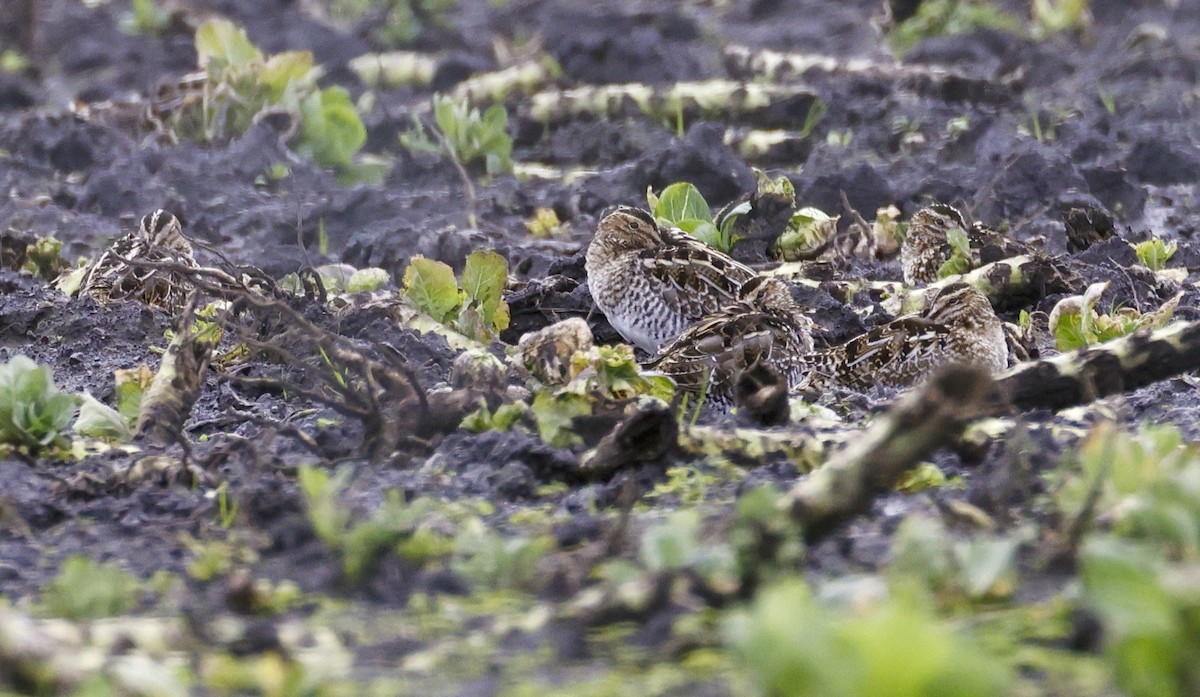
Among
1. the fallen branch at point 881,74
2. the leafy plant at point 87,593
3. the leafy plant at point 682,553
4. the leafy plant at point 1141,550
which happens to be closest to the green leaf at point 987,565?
the leafy plant at point 1141,550

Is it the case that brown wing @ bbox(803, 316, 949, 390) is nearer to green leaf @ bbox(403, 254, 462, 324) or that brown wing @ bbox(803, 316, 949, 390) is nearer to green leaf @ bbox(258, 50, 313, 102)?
green leaf @ bbox(403, 254, 462, 324)

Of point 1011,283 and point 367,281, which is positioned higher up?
point 367,281

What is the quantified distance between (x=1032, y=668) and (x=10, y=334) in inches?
185

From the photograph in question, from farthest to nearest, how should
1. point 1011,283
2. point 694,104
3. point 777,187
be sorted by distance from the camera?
point 694,104 → point 777,187 → point 1011,283

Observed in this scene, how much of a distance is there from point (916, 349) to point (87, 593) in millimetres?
3454

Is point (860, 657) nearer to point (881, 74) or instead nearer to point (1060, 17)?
point (881, 74)

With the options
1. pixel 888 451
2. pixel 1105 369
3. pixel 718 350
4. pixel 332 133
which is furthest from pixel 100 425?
pixel 332 133

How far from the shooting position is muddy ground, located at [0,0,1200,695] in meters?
3.19

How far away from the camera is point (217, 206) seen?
9008mm

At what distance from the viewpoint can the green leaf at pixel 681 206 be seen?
714 cm

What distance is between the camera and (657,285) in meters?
6.29

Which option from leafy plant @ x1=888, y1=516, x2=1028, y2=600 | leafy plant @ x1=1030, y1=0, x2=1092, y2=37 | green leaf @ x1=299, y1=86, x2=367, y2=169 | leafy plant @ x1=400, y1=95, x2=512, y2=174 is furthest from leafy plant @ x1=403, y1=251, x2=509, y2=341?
leafy plant @ x1=1030, y1=0, x2=1092, y2=37

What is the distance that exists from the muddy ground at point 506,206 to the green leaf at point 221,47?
0.55 metres

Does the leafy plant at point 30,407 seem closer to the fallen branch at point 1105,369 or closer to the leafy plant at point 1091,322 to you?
the fallen branch at point 1105,369
